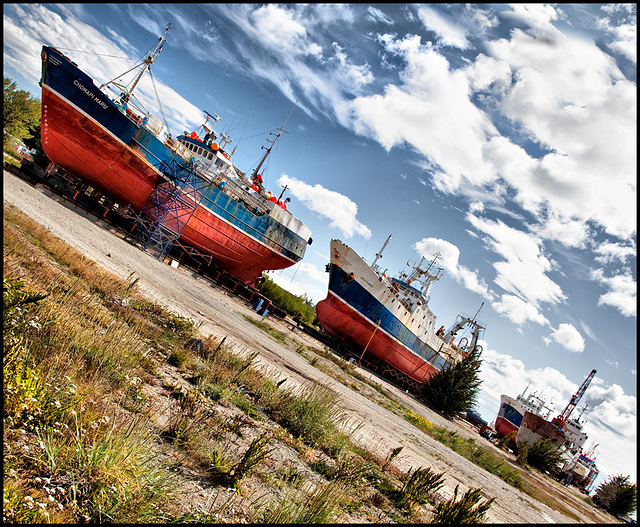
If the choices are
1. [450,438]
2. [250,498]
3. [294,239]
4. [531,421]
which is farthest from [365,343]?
[250,498]

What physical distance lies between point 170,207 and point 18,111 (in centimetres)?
5291

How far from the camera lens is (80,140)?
23.1m

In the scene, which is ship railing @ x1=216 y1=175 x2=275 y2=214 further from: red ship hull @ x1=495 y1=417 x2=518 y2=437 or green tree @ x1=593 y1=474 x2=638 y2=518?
red ship hull @ x1=495 y1=417 x2=518 y2=437

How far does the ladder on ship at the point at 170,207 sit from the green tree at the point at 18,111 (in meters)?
44.7

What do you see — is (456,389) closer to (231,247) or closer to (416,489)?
(231,247)

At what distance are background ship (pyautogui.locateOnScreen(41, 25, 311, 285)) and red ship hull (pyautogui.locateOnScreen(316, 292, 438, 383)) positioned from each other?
732cm

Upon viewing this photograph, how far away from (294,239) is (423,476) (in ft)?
97.6

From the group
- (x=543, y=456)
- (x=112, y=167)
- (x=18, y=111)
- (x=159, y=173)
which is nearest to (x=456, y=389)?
(x=543, y=456)

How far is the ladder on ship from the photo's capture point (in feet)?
84.1

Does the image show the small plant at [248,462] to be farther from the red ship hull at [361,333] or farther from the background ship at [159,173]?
the red ship hull at [361,333]

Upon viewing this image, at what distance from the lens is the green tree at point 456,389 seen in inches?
1224

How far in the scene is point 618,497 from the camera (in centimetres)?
2341

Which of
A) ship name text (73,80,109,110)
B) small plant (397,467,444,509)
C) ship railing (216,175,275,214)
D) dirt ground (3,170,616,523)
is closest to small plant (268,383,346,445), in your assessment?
dirt ground (3,170,616,523)

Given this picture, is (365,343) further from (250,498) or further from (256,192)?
(250,498)
